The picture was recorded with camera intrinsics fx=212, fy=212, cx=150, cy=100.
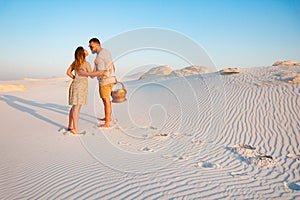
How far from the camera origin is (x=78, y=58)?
5219 mm

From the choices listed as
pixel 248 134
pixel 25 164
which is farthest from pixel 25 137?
pixel 248 134

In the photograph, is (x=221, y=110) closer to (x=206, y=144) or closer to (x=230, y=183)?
(x=206, y=144)

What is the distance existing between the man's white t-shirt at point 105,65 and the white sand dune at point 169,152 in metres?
1.44

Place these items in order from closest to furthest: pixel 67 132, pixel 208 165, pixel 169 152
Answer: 1. pixel 208 165
2. pixel 169 152
3. pixel 67 132

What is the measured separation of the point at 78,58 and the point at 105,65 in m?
0.67

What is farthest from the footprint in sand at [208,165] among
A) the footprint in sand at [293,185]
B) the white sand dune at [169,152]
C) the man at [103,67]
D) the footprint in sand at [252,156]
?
the man at [103,67]

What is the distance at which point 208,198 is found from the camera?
2814 mm

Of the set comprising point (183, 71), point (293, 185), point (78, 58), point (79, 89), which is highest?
point (183, 71)

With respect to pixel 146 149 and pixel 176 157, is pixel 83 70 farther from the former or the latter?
pixel 176 157

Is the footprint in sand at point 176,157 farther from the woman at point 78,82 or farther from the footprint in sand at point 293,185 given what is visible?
the woman at point 78,82

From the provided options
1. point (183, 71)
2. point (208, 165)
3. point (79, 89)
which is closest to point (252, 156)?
point (208, 165)

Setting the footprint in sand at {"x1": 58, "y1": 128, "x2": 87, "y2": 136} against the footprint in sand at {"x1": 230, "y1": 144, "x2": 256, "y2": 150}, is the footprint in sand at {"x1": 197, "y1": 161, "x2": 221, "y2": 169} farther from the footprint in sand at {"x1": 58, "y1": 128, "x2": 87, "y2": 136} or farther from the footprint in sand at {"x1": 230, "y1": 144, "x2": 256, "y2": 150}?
the footprint in sand at {"x1": 58, "y1": 128, "x2": 87, "y2": 136}

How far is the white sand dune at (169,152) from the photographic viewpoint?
10.00 feet

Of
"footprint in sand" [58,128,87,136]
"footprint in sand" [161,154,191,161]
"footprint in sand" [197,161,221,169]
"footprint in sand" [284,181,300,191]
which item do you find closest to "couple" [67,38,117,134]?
"footprint in sand" [58,128,87,136]
